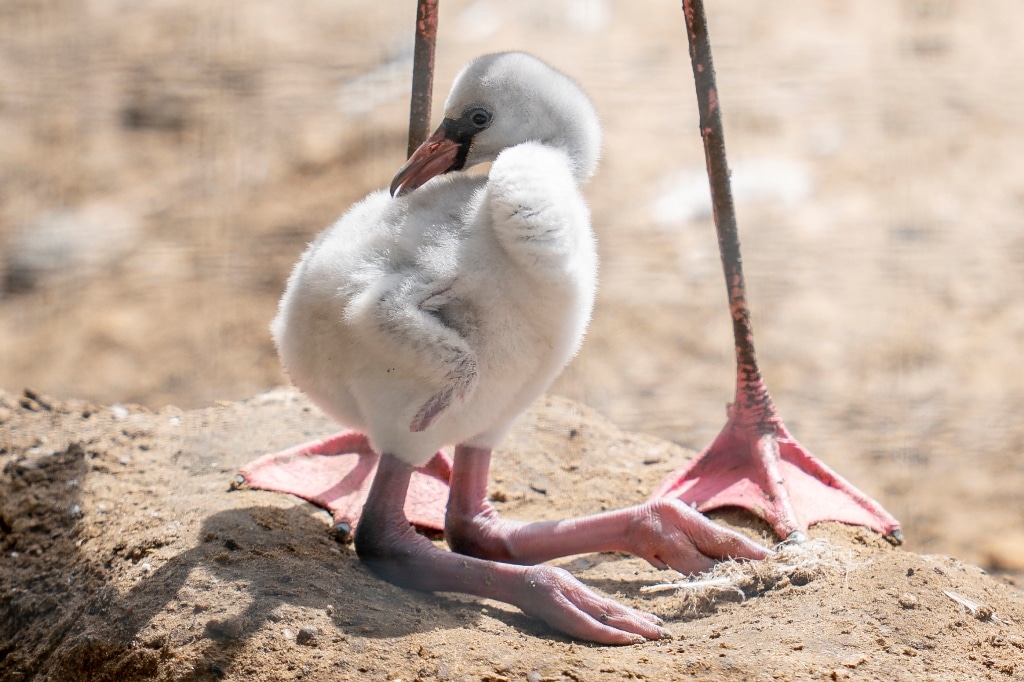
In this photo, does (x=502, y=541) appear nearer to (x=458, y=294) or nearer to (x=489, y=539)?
(x=489, y=539)

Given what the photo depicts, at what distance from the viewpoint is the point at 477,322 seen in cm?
171

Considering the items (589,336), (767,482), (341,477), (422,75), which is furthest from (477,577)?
(589,336)

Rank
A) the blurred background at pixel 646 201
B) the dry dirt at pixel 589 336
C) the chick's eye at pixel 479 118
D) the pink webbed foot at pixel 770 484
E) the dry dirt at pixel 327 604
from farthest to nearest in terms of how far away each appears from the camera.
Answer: the blurred background at pixel 646 201 → the pink webbed foot at pixel 770 484 → the chick's eye at pixel 479 118 → the dry dirt at pixel 589 336 → the dry dirt at pixel 327 604

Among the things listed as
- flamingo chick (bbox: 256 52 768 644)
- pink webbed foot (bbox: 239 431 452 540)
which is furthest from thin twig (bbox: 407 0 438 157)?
pink webbed foot (bbox: 239 431 452 540)

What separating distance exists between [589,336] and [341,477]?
1322 millimetres

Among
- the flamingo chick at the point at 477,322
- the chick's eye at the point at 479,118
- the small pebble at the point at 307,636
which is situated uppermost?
the chick's eye at the point at 479,118

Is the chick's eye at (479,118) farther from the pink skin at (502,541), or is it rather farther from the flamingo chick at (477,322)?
the pink skin at (502,541)

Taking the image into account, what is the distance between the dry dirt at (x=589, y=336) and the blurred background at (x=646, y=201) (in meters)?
0.01

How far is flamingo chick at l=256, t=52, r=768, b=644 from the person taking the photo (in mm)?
1687

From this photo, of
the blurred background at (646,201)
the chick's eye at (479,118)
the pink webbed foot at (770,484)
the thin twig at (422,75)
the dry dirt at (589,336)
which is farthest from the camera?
the blurred background at (646,201)

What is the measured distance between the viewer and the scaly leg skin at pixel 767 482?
6.88ft

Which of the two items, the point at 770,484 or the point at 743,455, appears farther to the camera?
the point at 743,455

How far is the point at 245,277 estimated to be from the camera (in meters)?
3.63

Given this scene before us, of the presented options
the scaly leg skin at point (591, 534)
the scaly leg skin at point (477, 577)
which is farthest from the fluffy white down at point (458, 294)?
the scaly leg skin at point (591, 534)
